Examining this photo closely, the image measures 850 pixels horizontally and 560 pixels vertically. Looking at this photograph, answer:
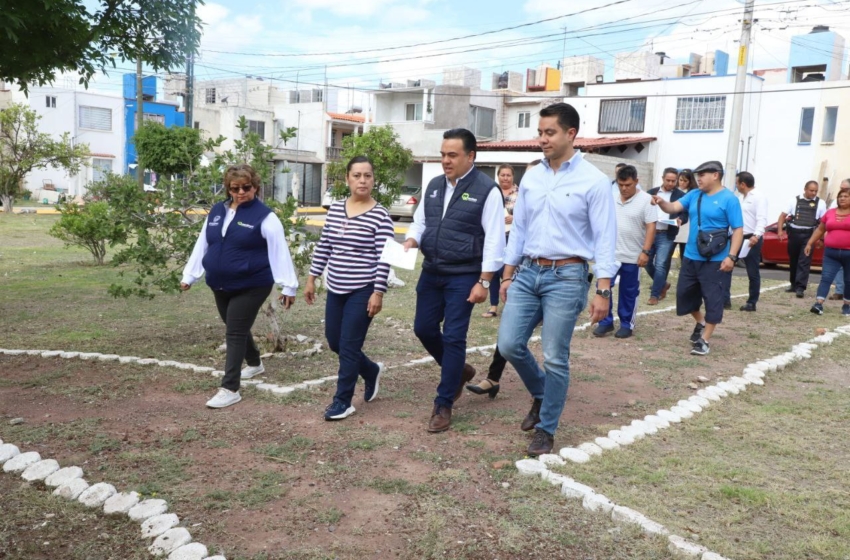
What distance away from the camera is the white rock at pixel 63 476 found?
404 centimetres

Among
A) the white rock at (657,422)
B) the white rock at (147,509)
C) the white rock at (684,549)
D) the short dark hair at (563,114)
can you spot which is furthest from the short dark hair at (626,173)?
the white rock at (147,509)

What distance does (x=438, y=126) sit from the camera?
41.3 m

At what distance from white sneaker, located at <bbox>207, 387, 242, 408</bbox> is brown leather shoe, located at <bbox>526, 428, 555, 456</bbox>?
2221 millimetres

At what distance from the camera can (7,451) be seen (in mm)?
4418

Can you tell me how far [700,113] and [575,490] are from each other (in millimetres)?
29801

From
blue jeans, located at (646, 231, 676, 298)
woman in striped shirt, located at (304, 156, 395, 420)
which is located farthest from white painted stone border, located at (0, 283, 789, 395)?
blue jeans, located at (646, 231, 676, 298)

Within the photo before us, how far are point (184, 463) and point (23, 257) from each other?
528 inches

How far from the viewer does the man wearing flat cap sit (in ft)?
24.7

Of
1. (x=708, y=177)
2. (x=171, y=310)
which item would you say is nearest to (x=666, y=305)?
(x=708, y=177)

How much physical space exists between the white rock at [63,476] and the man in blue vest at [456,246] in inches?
82.0

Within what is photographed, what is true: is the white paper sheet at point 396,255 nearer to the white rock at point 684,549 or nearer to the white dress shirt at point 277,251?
the white dress shirt at point 277,251

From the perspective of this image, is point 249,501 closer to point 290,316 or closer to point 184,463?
point 184,463

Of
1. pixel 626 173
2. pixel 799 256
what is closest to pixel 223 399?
pixel 626 173

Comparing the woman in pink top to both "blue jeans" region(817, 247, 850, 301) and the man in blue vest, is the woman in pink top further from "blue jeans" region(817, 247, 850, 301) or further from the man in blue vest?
the man in blue vest
